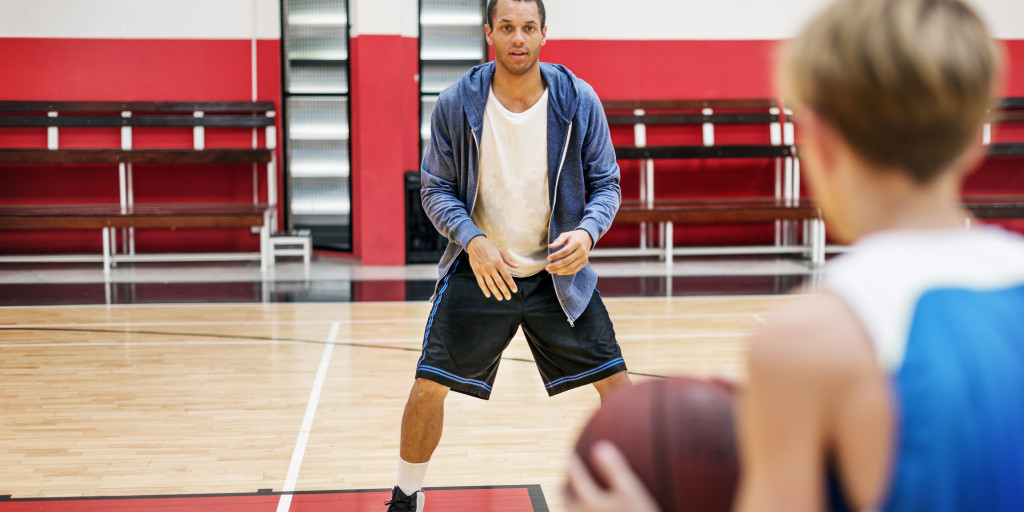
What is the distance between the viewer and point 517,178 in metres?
2.69

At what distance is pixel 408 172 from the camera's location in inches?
335

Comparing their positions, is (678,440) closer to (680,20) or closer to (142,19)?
(680,20)

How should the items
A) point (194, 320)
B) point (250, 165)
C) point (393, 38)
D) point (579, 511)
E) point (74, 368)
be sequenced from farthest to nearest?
1. point (250, 165)
2. point (393, 38)
3. point (194, 320)
4. point (74, 368)
5. point (579, 511)

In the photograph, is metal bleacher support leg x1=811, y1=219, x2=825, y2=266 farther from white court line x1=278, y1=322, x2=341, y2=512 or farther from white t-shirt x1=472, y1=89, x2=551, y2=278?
white t-shirt x1=472, y1=89, x2=551, y2=278

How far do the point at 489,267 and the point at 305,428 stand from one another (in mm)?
1763

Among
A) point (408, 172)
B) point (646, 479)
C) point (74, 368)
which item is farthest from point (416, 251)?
point (646, 479)

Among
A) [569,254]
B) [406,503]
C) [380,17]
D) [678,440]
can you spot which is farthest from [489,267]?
[380,17]

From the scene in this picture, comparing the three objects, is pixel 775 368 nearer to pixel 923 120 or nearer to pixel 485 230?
pixel 923 120

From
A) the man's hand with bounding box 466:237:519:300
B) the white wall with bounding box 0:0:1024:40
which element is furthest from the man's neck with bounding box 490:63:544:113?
the white wall with bounding box 0:0:1024:40

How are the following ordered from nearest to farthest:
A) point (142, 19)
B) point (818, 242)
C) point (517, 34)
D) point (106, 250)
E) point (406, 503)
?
point (517, 34)
point (406, 503)
point (106, 250)
point (818, 242)
point (142, 19)

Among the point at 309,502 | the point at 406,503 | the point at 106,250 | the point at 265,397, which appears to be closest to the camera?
the point at 406,503

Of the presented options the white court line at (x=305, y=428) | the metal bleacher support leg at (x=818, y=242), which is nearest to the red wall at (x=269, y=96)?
the metal bleacher support leg at (x=818, y=242)

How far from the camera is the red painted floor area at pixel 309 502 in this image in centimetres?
297

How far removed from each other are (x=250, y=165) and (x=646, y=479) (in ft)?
28.2
